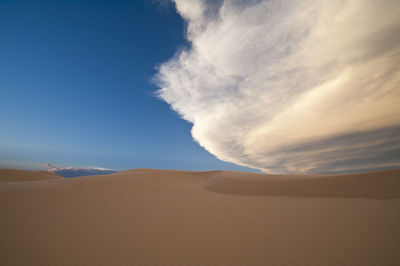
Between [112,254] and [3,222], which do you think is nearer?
[112,254]

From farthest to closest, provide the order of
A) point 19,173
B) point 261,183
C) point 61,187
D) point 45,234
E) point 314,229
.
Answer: point 19,173 < point 261,183 < point 61,187 < point 314,229 < point 45,234

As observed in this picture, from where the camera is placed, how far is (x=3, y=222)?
5723 millimetres

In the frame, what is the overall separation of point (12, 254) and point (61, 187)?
7.75 meters

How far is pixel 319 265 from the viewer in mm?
3713

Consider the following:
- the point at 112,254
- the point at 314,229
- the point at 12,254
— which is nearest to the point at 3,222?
the point at 12,254

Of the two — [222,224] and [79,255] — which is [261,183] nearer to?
[222,224]

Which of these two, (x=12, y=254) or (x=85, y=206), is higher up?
(x=85, y=206)

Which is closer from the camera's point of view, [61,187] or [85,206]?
[85,206]

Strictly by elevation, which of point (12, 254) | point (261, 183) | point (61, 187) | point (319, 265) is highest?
point (261, 183)

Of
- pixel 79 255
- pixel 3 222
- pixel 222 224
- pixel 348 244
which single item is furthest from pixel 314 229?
pixel 3 222

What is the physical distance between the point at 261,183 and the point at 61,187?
1605cm

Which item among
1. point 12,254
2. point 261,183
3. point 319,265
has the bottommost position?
point 12,254

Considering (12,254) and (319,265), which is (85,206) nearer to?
(12,254)

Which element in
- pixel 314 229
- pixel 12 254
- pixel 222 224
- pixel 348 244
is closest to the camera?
pixel 12 254
